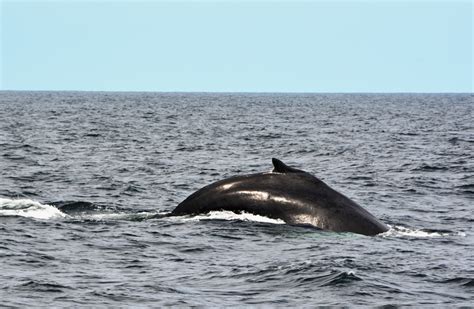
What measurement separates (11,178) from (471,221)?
1494 cm

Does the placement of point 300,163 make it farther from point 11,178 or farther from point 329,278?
point 329,278

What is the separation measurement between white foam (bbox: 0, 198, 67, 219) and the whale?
4.02 meters

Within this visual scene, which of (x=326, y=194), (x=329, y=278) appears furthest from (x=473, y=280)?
(x=326, y=194)

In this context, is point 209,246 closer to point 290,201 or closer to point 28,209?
point 290,201

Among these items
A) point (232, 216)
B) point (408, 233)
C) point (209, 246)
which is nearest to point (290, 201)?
point (232, 216)

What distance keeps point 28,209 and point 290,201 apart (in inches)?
261

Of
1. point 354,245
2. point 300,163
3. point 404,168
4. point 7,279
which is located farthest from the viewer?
point 300,163

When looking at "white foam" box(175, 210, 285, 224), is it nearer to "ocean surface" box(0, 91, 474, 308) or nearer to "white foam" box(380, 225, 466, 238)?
"ocean surface" box(0, 91, 474, 308)

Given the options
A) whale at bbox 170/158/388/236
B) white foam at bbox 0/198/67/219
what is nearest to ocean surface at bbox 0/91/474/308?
white foam at bbox 0/198/67/219

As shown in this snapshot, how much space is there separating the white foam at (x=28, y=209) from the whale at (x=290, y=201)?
13.2ft

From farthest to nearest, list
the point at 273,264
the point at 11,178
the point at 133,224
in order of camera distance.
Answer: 1. the point at 11,178
2. the point at 133,224
3. the point at 273,264

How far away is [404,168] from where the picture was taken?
37312 mm

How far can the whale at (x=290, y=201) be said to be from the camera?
60.4ft

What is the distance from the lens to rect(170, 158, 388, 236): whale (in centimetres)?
1841
